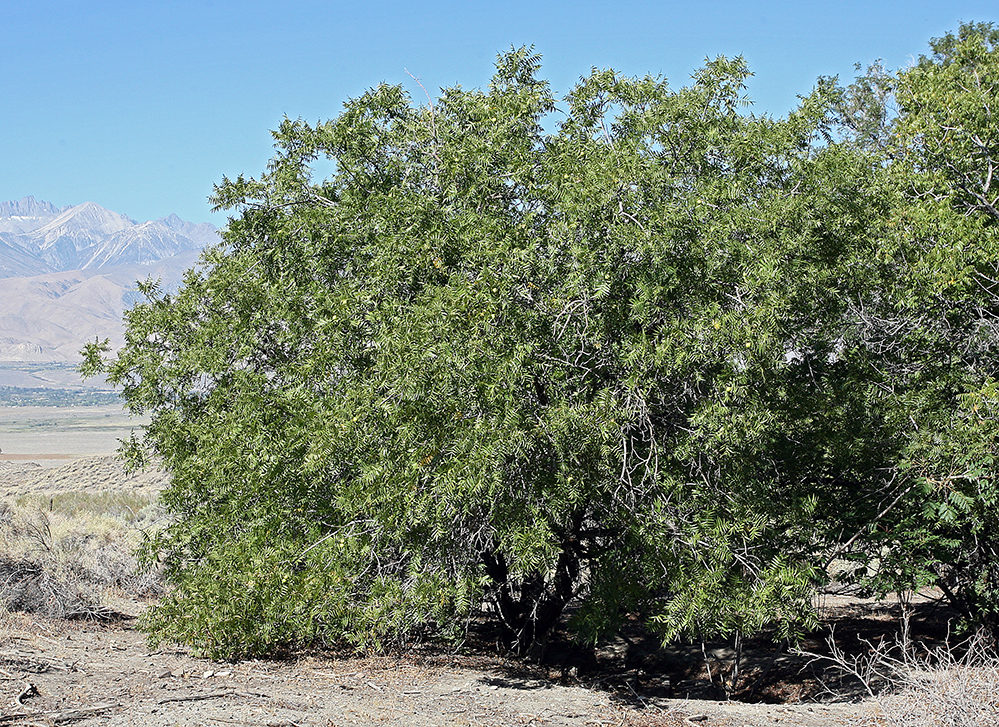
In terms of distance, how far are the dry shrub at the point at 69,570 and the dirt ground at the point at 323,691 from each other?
492mm

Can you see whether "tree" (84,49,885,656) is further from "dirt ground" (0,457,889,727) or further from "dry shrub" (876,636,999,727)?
"dry shrub" (876,636,999,727)

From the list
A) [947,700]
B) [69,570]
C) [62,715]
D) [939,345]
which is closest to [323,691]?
[62,715]

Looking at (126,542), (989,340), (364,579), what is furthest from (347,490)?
(126,542)

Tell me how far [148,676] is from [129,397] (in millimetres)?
3141

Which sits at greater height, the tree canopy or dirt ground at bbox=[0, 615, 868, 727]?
the tree canopy

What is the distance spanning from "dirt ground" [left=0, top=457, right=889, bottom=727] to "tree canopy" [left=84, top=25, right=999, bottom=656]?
47 centimetres

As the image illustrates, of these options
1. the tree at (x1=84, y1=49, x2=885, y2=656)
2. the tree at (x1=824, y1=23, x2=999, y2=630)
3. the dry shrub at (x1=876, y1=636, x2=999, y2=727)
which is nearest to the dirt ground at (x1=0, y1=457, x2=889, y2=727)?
the tree at (x1=84, y1=49, x2=885, y2=656)

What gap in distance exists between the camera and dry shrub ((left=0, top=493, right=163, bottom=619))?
1082cm

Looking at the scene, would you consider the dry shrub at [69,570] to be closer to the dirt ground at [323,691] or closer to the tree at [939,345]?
the dirt ground at [323,691]

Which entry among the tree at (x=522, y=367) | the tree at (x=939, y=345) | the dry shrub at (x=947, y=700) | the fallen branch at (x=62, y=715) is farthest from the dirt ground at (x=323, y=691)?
the tree at (x=939, y=345)

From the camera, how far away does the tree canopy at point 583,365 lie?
23.9 ft

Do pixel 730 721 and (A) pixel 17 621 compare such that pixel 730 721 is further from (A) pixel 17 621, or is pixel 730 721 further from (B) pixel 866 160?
(A) pixel 17 621

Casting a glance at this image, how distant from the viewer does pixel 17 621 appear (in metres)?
9.91

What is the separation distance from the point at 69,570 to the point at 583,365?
8.17 meters
